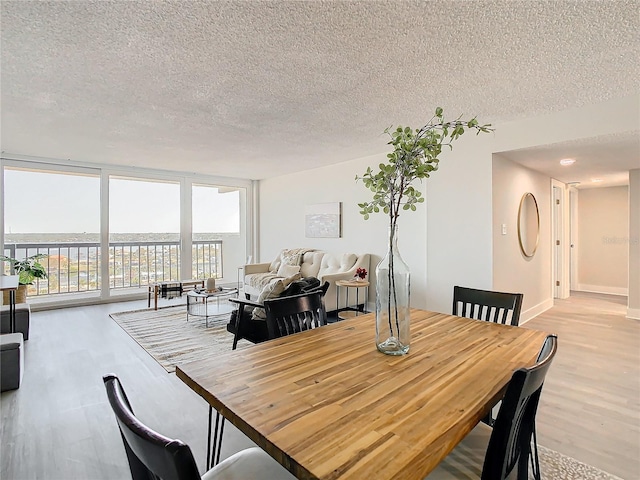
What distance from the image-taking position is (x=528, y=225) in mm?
4812

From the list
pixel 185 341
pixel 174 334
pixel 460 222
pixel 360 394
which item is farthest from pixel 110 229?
pixel 360 394

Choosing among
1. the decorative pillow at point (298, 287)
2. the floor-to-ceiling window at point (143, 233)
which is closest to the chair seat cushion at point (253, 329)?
the decorative pillow at point (298, 287)

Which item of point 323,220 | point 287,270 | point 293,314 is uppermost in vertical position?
point 323,220

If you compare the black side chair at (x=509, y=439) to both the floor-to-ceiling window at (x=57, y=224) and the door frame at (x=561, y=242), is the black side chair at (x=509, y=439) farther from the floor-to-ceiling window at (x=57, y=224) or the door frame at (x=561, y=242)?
the floor-to-ceiling window at (x=57, y=224)

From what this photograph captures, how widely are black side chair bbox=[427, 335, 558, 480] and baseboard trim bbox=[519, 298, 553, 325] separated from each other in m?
3.73

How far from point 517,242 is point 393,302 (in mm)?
3798

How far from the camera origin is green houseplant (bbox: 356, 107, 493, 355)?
53.1 inches

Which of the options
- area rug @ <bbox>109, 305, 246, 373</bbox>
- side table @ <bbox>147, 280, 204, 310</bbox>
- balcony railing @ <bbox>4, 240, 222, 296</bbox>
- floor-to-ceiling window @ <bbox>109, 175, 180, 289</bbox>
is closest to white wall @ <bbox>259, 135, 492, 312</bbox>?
side table @ <bbox>147, 280, 204, 310</bbox>

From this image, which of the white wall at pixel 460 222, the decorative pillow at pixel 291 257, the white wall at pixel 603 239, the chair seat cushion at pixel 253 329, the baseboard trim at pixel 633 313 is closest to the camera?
the chair seat cushion at pixel 253 329

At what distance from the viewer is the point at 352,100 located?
318 cm

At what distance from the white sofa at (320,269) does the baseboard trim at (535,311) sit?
2.18 m

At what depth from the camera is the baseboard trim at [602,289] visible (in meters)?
6.55

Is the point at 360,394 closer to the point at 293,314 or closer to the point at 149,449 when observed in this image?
the point at 149,449

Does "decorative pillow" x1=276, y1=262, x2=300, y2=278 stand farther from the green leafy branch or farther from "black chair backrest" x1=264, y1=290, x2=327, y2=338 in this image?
the green leafy branch
